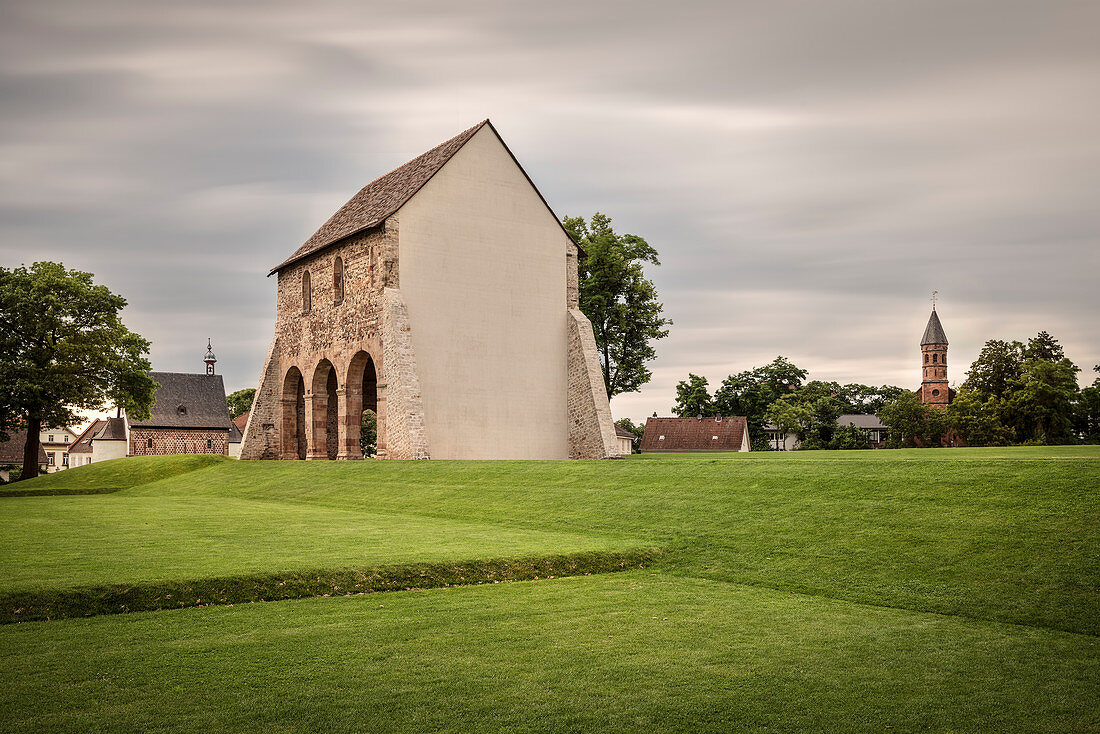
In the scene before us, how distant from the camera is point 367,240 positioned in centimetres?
3072

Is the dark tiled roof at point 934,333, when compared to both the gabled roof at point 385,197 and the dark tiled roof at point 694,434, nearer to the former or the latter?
the dark tiled roof at point 694,434

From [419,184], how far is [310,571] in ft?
72.1

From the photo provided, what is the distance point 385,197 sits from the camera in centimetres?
3309

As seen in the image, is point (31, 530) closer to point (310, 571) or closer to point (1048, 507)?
point (310, 571)

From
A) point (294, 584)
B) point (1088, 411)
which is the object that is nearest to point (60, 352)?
point (294, 584)

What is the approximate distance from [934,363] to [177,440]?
87117mm

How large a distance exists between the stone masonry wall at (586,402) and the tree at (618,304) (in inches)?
368

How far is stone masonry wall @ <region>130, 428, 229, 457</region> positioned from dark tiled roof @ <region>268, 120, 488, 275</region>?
1321 inches

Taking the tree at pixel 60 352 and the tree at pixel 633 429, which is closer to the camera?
the tree at pixel 60 352

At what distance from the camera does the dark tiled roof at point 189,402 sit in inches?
2648

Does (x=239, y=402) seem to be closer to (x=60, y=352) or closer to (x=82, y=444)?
(x=82, y=444)

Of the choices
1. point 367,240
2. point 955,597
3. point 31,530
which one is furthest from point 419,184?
point 955,597

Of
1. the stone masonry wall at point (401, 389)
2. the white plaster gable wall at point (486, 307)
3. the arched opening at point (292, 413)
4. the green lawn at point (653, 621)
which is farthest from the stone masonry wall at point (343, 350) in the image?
the green lawn at point (653, 621)

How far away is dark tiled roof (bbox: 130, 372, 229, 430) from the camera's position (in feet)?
221
